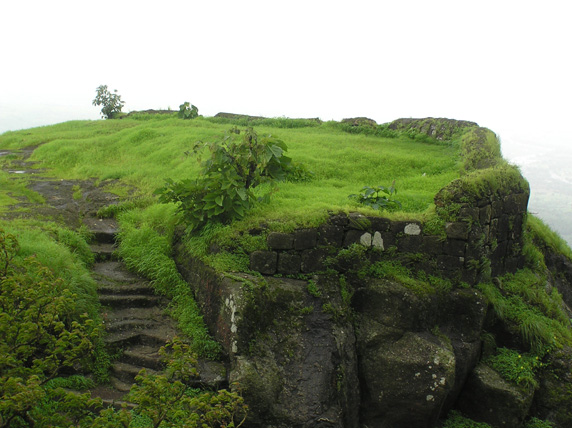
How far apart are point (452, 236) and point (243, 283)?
2930mm


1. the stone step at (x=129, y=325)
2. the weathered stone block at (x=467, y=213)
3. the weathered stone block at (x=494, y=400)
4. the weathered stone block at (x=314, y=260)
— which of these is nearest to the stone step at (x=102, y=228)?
the stone step at (x=129, y=325)

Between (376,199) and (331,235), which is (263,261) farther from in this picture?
(376,199)

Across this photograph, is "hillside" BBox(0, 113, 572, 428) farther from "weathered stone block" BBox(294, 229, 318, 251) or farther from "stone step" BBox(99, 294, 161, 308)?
"stone step" BBox(99, 294, 161, 308)

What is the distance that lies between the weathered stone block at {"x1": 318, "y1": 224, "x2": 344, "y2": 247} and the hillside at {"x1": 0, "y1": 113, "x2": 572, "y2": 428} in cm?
3

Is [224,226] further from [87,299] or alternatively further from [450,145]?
[450,145]

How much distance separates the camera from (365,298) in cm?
672

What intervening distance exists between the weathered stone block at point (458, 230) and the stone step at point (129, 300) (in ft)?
13.6

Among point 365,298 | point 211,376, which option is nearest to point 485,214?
point 365,298

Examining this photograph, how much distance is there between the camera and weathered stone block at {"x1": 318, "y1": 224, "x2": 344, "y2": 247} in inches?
264

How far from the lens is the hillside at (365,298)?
19.7ft

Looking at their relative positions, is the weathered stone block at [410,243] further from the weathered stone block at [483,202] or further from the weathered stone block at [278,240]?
the weathered stone block at [278,240]

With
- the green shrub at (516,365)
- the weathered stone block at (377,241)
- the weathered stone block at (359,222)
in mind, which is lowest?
the green shrub at (516,365)

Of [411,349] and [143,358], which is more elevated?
[143,358]

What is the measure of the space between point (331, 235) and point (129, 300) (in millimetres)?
2899
